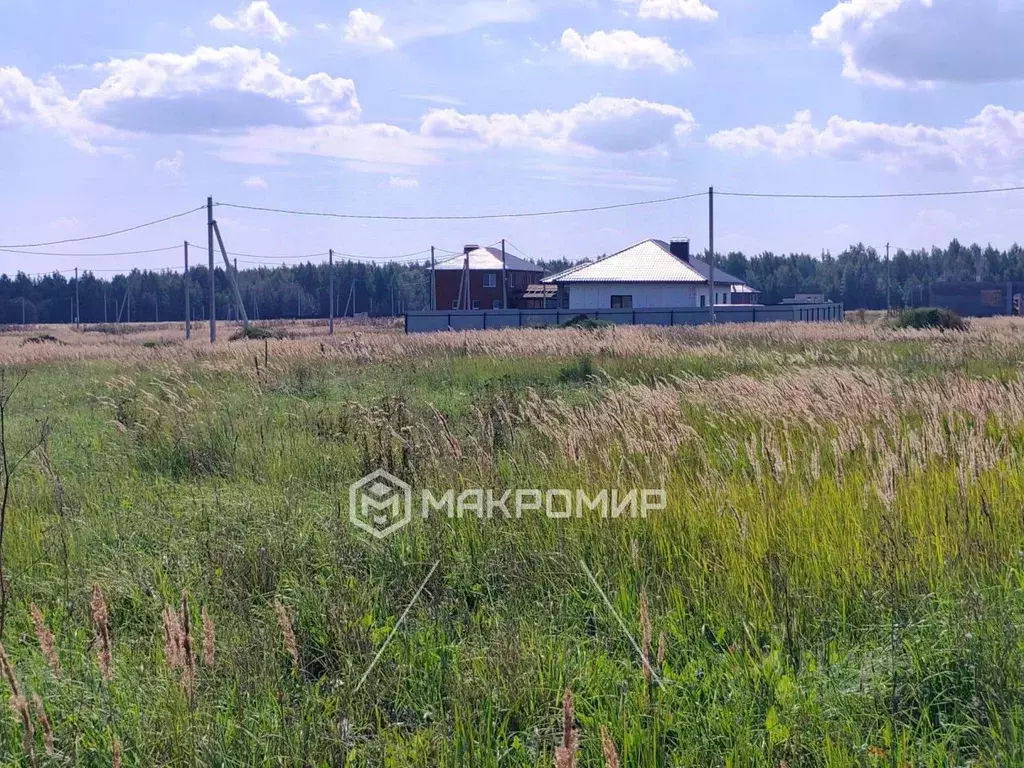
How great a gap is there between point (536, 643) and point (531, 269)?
3090 inches

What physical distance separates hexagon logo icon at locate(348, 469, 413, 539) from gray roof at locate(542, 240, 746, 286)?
5633 centimetres

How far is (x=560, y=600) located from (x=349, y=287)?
398 feet

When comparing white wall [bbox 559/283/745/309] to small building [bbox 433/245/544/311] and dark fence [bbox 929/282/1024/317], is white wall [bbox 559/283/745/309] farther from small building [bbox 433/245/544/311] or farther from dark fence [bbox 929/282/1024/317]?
dark fence [bbox 929/282/1024/317]

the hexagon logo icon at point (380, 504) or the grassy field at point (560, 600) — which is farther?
the hexagon logo icon at point (380, 504)

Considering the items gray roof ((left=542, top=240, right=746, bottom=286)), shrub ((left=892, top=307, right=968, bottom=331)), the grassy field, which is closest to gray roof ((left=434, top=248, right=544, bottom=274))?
gray roof ((left=542, top=240, right=746, bottom=286))

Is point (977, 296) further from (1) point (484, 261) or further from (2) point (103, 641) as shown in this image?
(2) point (103, 641)

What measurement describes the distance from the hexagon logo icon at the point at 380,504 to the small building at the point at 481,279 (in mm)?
67649

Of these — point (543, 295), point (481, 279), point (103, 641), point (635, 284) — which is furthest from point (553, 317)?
point (103, 641)

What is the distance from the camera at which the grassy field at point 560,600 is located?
297 centimetres

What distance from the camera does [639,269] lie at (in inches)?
2493

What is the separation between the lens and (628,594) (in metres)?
4.06

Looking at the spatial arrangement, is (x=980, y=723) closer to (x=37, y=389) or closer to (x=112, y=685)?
(x=112, y=685)

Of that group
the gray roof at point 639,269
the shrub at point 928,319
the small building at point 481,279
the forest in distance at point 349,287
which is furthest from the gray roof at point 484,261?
the shrub at point 928,319

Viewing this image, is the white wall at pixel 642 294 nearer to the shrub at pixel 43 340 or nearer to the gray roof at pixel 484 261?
the gray roof at pixel 484 261
